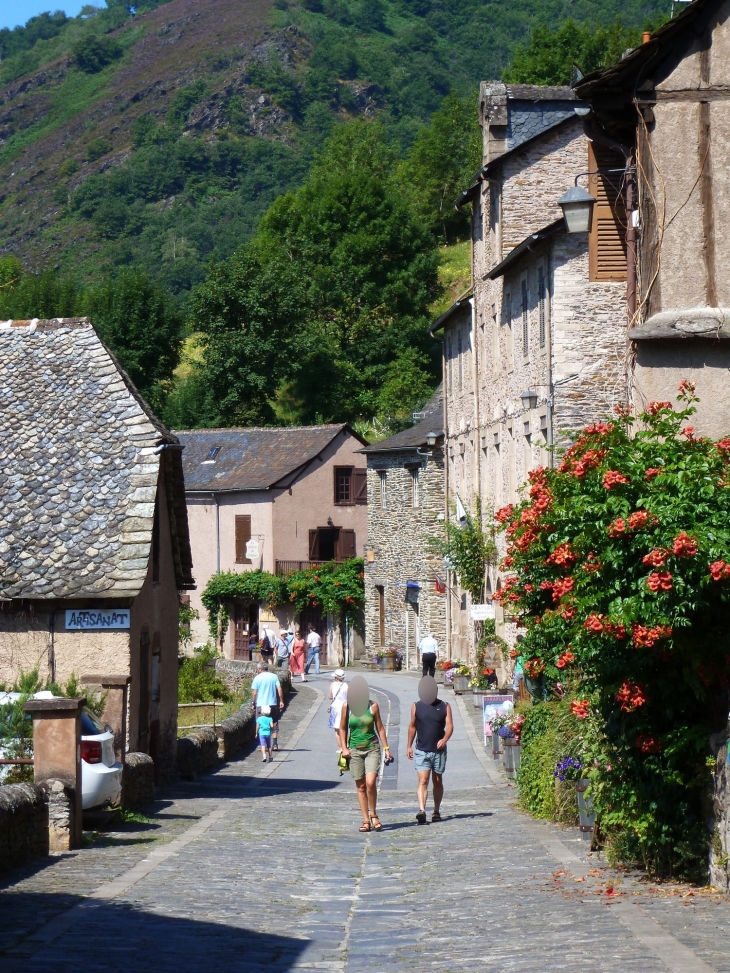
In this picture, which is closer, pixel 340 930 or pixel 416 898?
pixel 340 930

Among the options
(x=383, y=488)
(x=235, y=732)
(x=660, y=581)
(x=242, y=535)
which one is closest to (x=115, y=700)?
(x=235, y=732)

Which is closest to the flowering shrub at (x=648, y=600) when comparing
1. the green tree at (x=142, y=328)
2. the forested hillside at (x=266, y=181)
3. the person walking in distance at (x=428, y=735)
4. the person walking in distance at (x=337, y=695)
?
A: the person walking in distance at (x=428, y=735)

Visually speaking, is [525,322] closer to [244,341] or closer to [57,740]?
[57,740]

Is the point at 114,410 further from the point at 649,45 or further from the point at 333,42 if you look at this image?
the point at 333,42

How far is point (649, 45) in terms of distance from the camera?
14156mm

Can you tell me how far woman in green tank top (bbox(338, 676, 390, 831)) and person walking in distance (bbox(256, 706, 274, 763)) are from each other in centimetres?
894

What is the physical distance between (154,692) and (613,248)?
35.9 feet

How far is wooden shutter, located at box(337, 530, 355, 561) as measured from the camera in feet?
186

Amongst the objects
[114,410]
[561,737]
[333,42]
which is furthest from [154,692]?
[333,42]

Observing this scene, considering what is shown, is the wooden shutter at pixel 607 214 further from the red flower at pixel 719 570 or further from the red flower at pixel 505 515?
the red flower at pixel 719 570

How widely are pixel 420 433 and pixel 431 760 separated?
32531 mm

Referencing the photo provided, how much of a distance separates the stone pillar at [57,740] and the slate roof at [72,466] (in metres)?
4.35

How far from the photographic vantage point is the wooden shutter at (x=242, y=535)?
56.7 meters

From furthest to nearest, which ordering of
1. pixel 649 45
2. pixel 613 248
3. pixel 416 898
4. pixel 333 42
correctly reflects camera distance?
pixel 333 42
pixel 613 248
pixel 649 45
pixel 416 898
